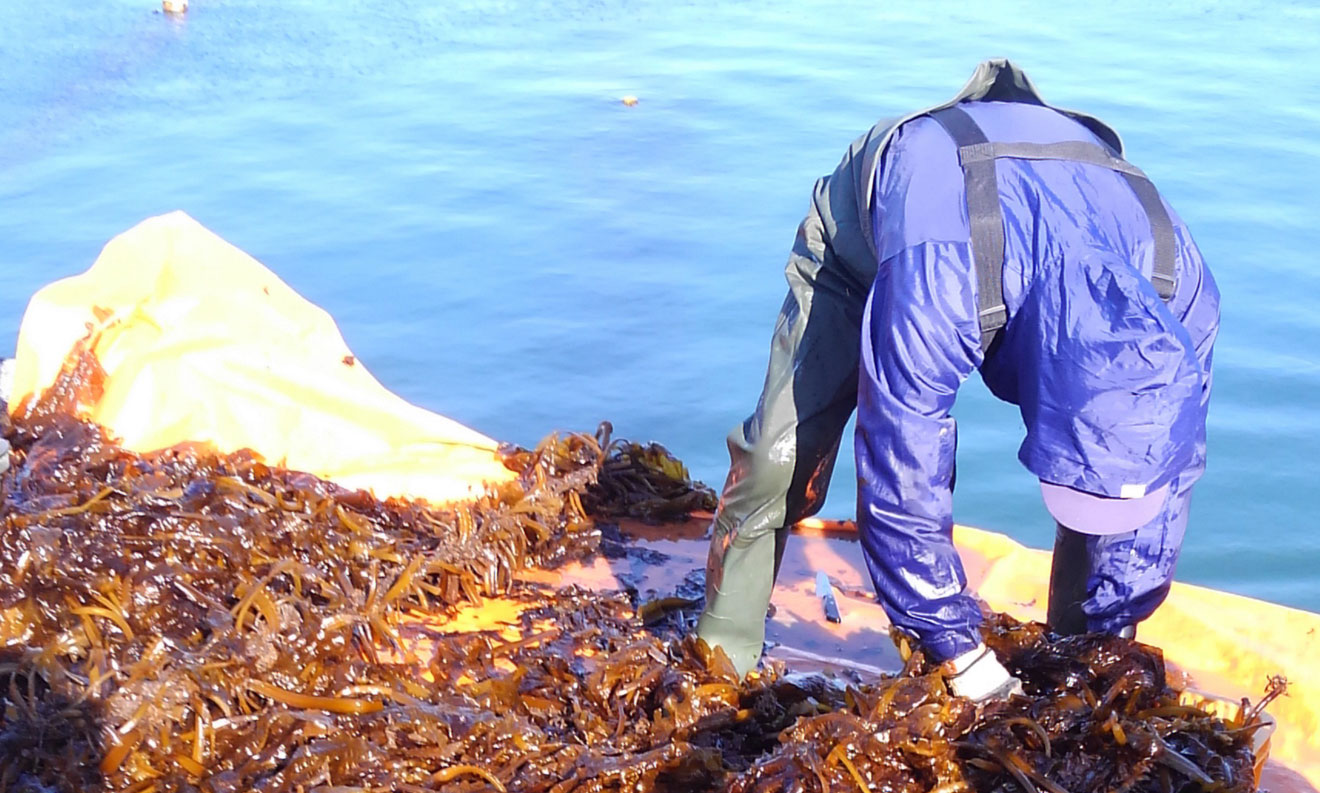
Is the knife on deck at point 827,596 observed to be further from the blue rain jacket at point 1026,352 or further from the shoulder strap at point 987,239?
the shoulder strap at point 987,239

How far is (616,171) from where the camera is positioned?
8008mm

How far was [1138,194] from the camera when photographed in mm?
2141

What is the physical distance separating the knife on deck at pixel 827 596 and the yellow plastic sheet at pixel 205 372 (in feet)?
3.64

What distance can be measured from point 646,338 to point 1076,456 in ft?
13.4

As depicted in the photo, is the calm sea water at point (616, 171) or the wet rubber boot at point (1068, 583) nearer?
the wet rubber boot at point (1068, 583)

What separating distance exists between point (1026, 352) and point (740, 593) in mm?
986

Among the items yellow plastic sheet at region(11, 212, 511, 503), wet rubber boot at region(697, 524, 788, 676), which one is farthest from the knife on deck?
yellow plastic sheet at region(11, 212, 511, 503)

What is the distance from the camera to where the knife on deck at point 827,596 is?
10.3ft

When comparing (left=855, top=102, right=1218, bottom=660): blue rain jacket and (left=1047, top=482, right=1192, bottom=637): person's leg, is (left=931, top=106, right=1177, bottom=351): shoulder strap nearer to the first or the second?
(left=855, top=102, right=1218, bottom=660): blue rain jacket

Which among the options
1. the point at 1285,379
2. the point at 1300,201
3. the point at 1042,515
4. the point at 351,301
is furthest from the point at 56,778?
the point at 1300,201

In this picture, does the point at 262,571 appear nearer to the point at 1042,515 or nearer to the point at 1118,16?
the point at 1042,515

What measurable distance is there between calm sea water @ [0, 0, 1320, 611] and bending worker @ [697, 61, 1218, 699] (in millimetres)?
2193

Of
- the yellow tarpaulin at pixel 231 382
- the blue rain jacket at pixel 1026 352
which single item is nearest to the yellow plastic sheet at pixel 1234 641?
the yellow tarpaulin at pixel 231 382

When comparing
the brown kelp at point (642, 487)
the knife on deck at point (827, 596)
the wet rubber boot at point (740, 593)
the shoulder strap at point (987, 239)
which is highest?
the shoulder strap at point (987, 239)
